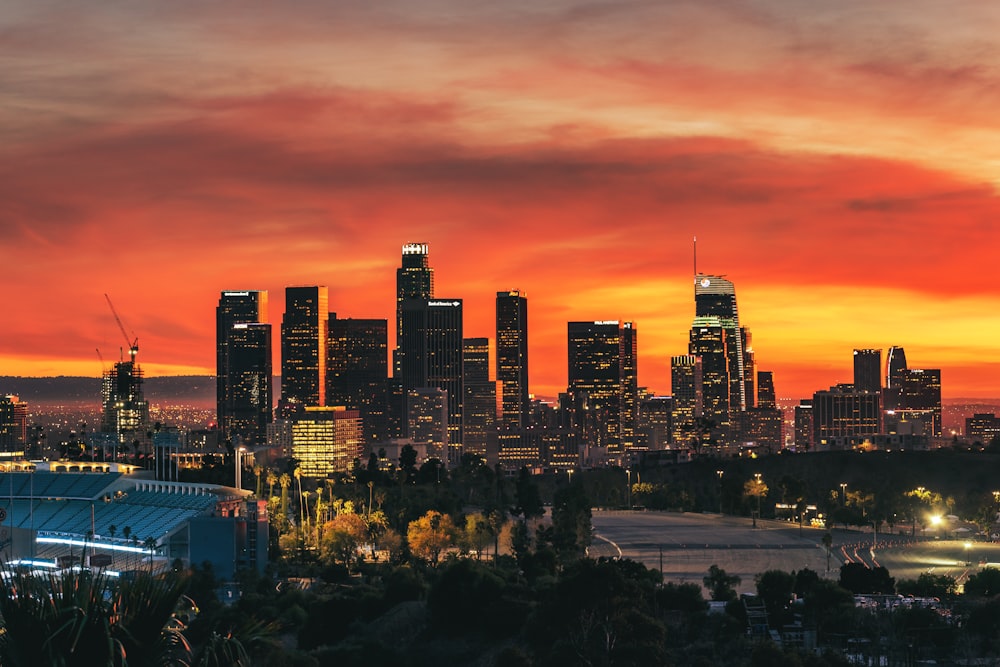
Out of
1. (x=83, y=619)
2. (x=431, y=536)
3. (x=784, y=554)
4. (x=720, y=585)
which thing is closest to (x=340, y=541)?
(x=431, y=536)

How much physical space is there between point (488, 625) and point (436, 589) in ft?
21.8

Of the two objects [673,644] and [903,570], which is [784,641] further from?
[903,570]

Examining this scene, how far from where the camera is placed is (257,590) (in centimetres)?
13275

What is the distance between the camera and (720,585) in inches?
4813

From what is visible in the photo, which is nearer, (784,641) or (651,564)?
(784,641)

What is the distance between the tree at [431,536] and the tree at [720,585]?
120 ft

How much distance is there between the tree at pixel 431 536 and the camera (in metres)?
157

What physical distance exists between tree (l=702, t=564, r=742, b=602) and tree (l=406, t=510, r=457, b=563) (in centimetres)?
3669

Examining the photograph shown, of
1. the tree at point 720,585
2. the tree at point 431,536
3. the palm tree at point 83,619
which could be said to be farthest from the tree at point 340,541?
the palm tree at point 83,619

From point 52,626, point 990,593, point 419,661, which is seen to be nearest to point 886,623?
point 990,593

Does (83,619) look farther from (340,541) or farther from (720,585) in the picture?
(340,541)

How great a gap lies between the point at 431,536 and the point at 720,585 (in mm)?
44201

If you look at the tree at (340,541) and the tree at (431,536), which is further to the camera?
the tree at (431,536)

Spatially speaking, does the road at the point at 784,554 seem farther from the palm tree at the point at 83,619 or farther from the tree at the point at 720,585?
the palm tree at the point at 83,619
